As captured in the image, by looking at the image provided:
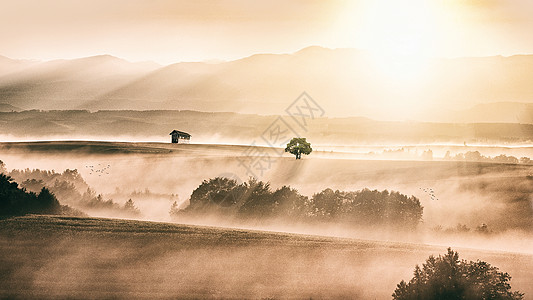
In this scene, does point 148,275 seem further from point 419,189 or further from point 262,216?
point 419,189

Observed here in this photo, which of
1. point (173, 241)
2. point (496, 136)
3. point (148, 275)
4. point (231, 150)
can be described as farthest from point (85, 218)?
point (496, 136)

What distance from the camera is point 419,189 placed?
62.8 meters

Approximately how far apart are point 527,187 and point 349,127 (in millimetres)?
93326

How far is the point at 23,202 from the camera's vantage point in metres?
47.1

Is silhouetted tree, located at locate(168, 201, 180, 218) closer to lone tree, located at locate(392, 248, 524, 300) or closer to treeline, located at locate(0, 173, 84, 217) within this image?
treeline, located at locate(0, 173, 84, 217)

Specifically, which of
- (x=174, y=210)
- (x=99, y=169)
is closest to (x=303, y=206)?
(x=174, y=210)

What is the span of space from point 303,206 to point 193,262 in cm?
1773

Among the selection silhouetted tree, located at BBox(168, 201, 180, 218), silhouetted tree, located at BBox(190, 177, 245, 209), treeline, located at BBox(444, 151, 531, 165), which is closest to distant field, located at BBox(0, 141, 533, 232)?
silhouetted tree, located at BBox(168, 201, 180, 218)

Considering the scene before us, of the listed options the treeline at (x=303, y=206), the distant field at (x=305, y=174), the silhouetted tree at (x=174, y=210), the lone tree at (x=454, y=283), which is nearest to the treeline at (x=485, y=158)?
the distant field at (x=305, y=174)

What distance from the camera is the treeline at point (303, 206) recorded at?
4984cm

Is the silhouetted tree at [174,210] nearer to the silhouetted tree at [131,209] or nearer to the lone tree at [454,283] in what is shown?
the silhouetted tree at [131,209]

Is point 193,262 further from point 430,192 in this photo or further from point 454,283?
point 430,192

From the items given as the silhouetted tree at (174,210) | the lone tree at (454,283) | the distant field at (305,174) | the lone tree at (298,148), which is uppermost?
the lone tree at (298,148)

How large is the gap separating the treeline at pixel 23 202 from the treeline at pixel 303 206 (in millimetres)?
9639
